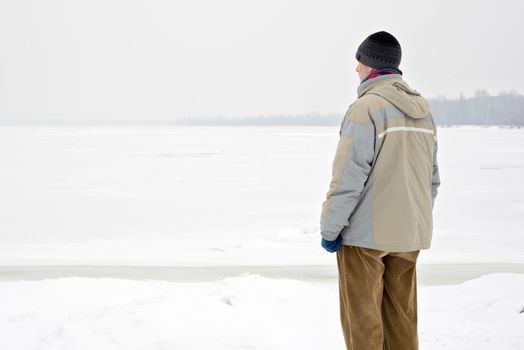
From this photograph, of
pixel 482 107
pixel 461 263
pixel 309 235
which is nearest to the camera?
pixel 461 263

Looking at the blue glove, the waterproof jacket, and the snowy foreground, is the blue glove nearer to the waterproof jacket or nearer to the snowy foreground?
the waterproof jacket

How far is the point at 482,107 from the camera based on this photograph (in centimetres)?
13375

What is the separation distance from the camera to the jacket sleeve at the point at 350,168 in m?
2.38

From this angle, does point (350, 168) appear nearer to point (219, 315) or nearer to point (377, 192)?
point (377, 192)

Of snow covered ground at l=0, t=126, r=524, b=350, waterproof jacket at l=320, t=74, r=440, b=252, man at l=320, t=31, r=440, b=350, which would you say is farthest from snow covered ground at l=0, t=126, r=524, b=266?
waterproof jacket at l=320, t=74, r=440, b=252

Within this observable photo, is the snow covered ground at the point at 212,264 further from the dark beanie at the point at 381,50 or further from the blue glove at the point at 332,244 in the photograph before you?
the dark beanie at the point at 381,50

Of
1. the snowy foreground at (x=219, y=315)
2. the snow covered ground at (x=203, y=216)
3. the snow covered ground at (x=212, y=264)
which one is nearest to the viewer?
the snowy foreground at (x=219, y=315)

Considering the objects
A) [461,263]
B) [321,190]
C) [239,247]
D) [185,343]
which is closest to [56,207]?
[239,247]

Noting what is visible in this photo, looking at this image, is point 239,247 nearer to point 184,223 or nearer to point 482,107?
point 184,223

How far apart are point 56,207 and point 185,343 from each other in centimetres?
963

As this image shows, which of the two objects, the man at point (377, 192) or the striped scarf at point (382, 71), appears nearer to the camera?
the man at point (377, 192)

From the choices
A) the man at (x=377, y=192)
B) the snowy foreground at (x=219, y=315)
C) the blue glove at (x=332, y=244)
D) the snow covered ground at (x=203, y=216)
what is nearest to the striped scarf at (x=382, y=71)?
the man at (x=377, y=192)

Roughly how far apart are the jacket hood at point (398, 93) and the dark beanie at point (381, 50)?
0.22 ft

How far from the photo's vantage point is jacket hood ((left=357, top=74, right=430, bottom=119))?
2.41 meters
